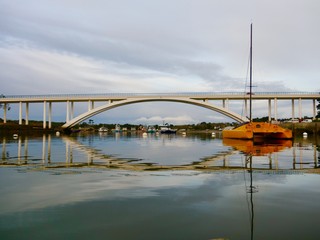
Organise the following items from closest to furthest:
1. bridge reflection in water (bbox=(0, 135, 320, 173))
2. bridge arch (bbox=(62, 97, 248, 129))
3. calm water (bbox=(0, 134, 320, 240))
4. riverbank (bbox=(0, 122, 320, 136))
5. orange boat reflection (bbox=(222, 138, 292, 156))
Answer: calm water (bbox=(0, 134, 320, 240)), bridge reflection in water (bbox=(0, 135, 320, 173)), orange boat reflection (bbox=(222, 138, 292, 156)), riverbank (bbox=(0, 122, 320, 136)), bridge arch (bbox=(62, 97, 248, 129))

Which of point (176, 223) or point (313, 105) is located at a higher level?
point (313, 105)

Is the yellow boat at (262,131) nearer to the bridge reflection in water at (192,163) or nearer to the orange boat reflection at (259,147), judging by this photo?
the orange boat reflection at (259,147)

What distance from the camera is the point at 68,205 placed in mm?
6020

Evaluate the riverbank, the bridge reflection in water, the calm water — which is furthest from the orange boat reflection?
the riverbank

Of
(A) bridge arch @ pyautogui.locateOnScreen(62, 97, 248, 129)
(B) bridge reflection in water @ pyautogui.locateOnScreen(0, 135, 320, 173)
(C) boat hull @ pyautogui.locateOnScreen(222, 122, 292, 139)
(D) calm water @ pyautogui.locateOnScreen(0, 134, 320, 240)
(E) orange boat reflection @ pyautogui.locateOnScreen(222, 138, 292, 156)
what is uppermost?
(A) bridge arch @ pyautogui.locateOnScreen(62, 97, 248, 129)

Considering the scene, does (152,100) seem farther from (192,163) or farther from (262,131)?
(192,163)

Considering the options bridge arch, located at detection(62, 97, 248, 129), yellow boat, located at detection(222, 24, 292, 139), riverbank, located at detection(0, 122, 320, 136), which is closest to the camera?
yellow boat, located at detection(222, 24, 292, 139)

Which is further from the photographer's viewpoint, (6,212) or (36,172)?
(36,172)

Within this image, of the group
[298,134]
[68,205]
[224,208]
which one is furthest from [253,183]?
[298,134]

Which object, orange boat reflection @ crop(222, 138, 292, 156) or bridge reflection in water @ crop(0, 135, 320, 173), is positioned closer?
bridge reflection in water @ crop(0, 135, 320, 173)

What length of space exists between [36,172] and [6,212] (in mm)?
5069

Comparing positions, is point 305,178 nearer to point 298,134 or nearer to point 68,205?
point 68,205

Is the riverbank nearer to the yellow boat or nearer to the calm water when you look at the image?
the yellow boat

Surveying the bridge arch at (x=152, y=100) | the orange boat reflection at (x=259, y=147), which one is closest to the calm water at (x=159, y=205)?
the orange boat reflection at (x=259, y=147)
